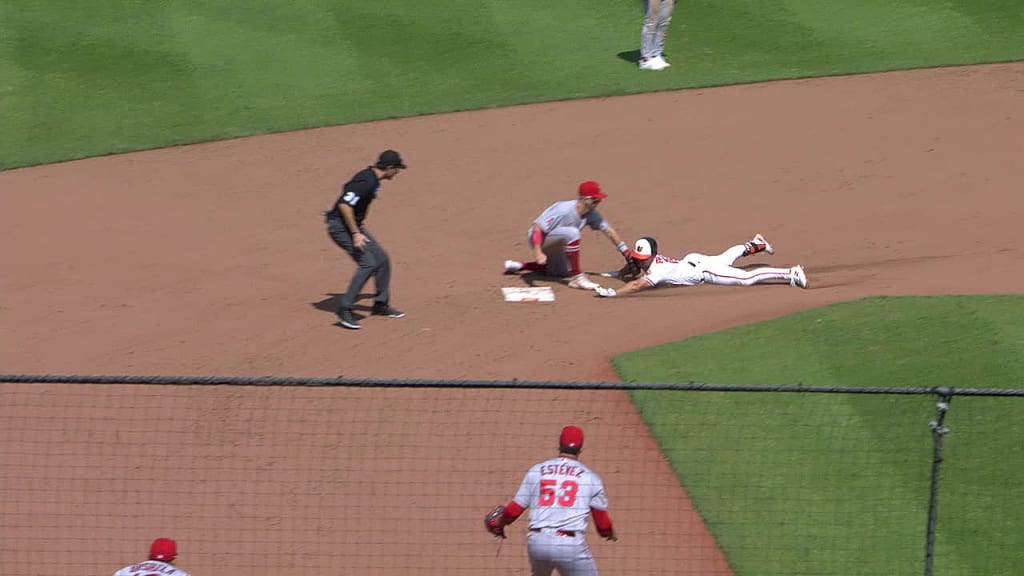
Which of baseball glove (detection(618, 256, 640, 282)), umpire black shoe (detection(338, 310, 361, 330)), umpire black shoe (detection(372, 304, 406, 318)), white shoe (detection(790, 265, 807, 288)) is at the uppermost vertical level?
white shoe (detection(790, 265, 807, 288))

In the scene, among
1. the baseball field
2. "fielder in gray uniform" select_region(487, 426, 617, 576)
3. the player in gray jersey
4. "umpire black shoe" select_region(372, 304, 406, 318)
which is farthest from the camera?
the player in gray jersey

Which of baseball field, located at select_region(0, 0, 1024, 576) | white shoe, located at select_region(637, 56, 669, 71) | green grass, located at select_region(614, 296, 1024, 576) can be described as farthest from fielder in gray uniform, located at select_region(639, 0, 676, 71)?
green grass, located at select_region(614, 296, 1024, 576)

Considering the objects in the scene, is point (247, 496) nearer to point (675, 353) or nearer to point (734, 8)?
point (675, 353)

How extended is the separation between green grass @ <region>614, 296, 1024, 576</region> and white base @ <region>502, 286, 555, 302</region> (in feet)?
6.14

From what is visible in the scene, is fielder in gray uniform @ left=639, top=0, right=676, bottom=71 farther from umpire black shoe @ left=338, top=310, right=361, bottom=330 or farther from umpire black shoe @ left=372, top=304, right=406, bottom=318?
umpire black shoe @ left=338, top=310, right=361, bottom=330

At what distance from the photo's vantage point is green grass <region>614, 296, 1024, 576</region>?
33.3ft

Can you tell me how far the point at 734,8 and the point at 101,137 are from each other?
10.3m

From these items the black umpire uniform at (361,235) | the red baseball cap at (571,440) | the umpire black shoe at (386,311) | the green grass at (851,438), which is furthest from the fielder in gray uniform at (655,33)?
the red baseball cap at (571,440)

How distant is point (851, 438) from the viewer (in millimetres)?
11062

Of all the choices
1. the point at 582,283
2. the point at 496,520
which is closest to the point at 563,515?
the point at 496,520

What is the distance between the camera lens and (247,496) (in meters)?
10.8

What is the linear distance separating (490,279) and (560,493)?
6.39 m

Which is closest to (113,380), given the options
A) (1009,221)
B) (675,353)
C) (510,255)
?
(675,353)

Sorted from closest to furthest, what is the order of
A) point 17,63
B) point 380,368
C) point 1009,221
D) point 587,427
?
point 587,427 → point 380,368 → point 1009,221 → point 17,63
